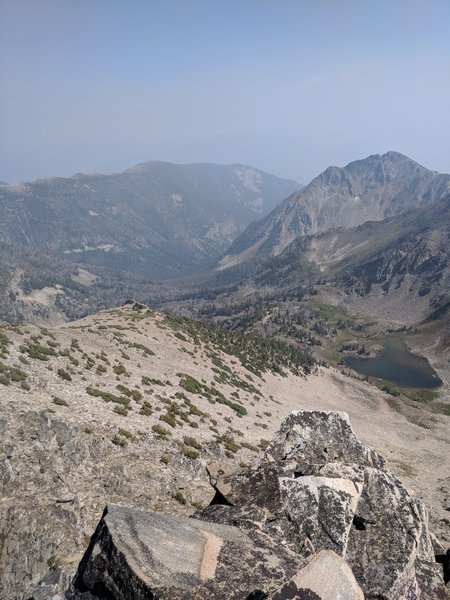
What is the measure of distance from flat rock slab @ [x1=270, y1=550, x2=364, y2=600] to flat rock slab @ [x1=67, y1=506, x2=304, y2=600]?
0.86 m

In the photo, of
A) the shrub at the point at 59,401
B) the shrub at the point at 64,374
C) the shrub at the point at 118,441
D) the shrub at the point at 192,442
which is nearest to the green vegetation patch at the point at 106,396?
the shrub at the point at 64,374

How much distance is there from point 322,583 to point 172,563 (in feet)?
10.8

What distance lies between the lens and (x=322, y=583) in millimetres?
8242

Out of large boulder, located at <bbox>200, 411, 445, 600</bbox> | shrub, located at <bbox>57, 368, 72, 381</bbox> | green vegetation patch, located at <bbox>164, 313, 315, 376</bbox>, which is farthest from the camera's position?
green vegetation patch, located at <bbox>164, 313, 315, 376</bbox>

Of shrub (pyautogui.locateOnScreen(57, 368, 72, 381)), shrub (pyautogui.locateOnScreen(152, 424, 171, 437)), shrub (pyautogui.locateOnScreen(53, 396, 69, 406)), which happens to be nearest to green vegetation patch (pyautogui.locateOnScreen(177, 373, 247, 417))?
shrub (pyautogui.locateOnScreen(57, 368, 72, 381))

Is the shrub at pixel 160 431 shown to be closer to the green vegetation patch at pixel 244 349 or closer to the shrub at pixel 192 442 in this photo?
the shrub at pixel 192 442

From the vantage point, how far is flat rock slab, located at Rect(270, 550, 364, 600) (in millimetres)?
8039

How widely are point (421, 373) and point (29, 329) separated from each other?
599 feet

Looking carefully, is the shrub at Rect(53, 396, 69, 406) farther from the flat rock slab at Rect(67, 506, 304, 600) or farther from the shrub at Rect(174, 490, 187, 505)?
the flat rock slab at Rect(67, 506, 304, 600)

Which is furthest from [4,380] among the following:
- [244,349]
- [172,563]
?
[244,349]

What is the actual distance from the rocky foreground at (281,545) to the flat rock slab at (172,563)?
0.02 metres

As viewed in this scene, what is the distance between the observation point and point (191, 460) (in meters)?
29.3

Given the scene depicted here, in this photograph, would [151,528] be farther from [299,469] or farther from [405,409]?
[405,409]

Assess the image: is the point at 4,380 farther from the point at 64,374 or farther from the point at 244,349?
the point at 244,349
